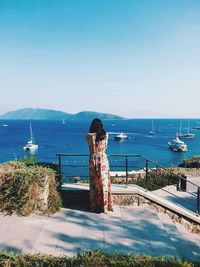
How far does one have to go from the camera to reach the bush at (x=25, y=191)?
319 inches

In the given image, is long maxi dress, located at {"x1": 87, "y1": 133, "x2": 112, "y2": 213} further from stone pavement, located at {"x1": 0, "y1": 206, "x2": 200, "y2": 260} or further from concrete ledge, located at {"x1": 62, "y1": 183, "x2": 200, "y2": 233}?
concrete ledge, located at {"x1": 62, "y1": 183, "x2": 200, "y2": 233}

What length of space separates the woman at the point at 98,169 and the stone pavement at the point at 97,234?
336 millimetres

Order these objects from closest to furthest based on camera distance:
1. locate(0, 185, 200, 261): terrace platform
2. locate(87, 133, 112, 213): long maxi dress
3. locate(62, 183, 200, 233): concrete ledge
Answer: locate(0, 185, 200, 261): terrace platform → locate(87, 133, 112, 213): long maxi dress → locate(62, 183, 200, 233): concrete ledge

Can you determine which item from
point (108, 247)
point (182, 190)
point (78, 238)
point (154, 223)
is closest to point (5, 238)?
point (78, 238)

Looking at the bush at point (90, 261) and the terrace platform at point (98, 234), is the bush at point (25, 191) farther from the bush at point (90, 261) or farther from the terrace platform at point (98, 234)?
the bush at point (90, 261)

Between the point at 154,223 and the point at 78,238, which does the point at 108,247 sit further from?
the point at 154,223

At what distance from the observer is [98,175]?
8242mm

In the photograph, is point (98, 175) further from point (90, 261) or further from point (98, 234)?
point (90, 261)

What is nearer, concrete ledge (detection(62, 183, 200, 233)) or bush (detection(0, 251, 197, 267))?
bush (detection(0, 251, 197, 267))

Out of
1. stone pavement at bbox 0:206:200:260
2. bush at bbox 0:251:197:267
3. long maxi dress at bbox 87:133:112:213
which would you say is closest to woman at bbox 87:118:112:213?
long maxi dress at bbox 87:133:112:213

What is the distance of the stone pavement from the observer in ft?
21.4

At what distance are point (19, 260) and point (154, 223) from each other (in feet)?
12.8

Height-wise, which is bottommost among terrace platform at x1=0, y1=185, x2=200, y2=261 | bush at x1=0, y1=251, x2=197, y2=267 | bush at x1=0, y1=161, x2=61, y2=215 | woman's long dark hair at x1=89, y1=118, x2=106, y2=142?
terrace platform at x1=0, y1=185, x2=200, y2=261

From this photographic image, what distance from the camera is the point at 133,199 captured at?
916 cm
